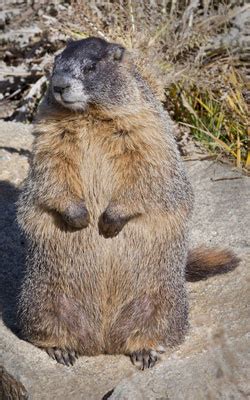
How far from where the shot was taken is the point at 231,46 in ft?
26.3

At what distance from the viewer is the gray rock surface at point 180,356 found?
167 inches

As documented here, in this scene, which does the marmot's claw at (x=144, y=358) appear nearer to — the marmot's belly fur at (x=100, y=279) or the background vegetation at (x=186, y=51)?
the marmot's belly fur at (x=100, y=279)

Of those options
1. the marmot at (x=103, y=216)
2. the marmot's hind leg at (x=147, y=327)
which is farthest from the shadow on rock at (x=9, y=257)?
the marmot's hind leg at (x=147, y=327)

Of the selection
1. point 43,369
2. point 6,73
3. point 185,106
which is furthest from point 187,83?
point 43,369

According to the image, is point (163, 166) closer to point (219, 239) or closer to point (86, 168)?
point (86, 168)

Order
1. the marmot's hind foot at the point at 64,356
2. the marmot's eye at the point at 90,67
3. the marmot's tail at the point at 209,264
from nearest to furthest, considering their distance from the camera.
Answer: the marmot's eye at the point at 90,67, the marmot's hind foot at the point at 64,356, the marmot's tail at the point at 209,264

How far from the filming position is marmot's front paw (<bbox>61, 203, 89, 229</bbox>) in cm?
446

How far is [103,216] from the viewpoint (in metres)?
4.52

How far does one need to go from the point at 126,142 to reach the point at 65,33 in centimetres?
388

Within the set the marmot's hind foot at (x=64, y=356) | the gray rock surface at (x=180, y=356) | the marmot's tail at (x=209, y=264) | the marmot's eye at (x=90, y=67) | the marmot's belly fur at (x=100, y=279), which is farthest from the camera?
the marmot's tail at (x=209, y=264)

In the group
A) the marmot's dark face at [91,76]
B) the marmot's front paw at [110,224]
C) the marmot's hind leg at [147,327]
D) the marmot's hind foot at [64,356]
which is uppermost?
the marmot's dark face at [91,76]

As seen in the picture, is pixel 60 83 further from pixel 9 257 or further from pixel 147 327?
pixel 9 257

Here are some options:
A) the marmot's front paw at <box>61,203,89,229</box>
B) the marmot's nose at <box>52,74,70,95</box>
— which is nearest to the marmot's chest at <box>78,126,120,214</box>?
the marmot's front paw at <box>61,203,89,229</box>

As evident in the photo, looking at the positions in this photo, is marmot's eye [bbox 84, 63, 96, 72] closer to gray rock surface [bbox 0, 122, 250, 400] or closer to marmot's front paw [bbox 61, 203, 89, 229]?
marmot's front paw [bbox 61, 203, 89, 229]
